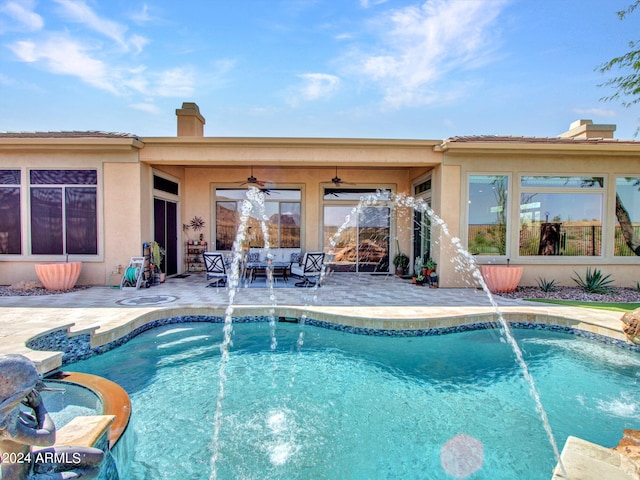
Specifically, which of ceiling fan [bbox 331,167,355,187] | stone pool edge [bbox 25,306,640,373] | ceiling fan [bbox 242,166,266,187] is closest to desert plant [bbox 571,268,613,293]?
stone pool edge [bbox 25,306,640,373]

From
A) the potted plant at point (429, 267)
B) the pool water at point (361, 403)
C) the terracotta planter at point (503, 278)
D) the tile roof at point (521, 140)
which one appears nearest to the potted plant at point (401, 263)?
the potted plant at point (429, 267)

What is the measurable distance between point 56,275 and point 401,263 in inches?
352

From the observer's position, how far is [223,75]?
9.42m

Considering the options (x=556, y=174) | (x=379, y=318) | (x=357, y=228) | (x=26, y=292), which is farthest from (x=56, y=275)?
(x=556, y=174)

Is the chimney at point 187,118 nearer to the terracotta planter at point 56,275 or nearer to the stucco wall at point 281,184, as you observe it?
the stucco wall at point 281,184

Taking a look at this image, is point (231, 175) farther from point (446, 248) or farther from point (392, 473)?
point (392, 473)

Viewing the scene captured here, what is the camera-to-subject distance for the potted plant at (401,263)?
413 inches

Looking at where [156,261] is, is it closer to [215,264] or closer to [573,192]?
[215,264]

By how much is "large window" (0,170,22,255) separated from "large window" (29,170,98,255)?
1.20 ft

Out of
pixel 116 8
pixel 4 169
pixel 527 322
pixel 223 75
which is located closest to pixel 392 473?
pixel 527 322

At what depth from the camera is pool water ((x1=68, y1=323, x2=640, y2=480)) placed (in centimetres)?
266

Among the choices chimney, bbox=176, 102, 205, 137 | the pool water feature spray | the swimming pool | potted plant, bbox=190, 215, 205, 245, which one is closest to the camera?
the swimming pool

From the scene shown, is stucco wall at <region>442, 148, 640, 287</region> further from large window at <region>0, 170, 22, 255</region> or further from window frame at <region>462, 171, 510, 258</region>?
large window at <region>0, 170, 22, 255</region>

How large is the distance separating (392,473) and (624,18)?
1071 cm
